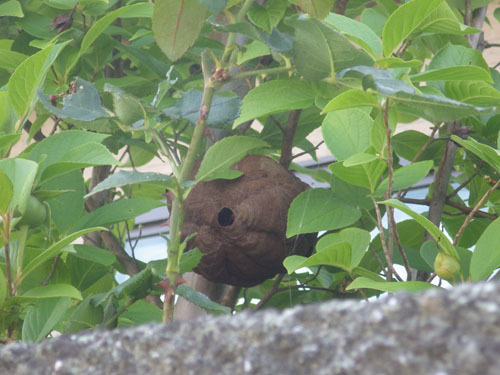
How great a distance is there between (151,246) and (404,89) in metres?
Answer: 2.61

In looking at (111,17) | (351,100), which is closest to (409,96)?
(351,100)

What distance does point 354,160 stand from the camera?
480mm

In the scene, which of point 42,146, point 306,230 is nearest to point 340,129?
point 306,230

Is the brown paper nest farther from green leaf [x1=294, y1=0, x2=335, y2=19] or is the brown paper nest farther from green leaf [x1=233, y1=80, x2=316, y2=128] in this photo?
green leaf [x1=294, y1=0, x2=335, y2=19]

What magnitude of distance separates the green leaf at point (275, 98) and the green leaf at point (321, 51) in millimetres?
69

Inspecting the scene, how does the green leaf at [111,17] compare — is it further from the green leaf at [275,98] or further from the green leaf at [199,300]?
the green leaf at [199,300]

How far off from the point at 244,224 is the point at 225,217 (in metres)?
0.02

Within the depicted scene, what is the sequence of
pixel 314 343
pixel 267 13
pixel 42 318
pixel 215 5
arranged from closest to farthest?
pixel 314 343, pixel 215 5, pixel 42 318, pixel 267 13

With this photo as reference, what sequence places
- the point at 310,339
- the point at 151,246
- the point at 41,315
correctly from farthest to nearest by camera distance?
Result: 1. the point at 151,246
2. the point at 41,315
3. the point at 310,339

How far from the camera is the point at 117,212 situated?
59cm

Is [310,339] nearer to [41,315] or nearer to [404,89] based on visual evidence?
[404,89]

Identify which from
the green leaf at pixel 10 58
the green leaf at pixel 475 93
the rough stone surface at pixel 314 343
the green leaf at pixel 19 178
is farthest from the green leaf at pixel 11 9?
the rough stone surface at pixel 314 343

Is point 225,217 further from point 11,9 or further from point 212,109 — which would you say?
point 11,9

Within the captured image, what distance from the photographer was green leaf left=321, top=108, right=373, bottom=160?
0.56m
